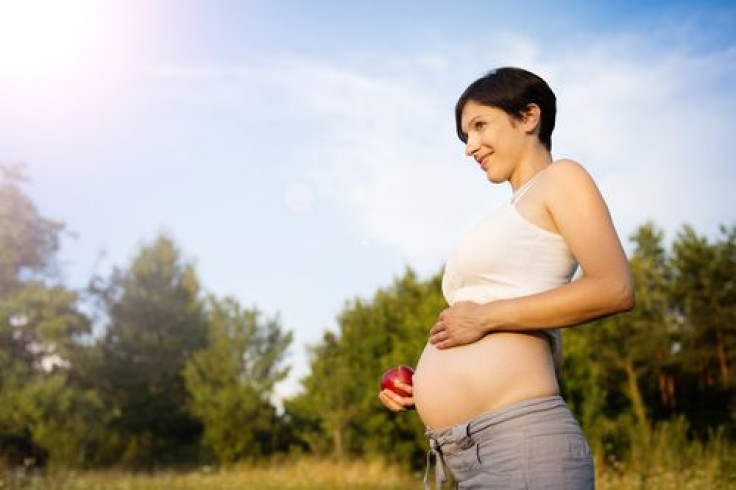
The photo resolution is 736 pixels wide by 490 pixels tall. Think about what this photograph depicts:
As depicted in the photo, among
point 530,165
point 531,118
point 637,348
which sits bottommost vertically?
point 530,165

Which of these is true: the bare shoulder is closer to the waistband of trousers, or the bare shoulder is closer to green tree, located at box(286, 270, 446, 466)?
the waistband of trousers

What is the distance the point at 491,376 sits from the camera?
6.45 feet

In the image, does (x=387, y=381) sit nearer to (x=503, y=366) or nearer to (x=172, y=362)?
(x=503, y=366)

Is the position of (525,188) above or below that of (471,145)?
below

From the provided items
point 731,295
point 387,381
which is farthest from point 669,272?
point 387,381

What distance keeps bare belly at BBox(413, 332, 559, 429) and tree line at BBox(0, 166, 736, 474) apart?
44.4 ft

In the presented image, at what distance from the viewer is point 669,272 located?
34.8 meters

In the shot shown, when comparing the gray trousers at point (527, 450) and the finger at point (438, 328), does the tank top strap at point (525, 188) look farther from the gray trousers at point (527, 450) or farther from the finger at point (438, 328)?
the gray trousers at point (527, 450)

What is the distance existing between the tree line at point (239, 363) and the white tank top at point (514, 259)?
13.6 m

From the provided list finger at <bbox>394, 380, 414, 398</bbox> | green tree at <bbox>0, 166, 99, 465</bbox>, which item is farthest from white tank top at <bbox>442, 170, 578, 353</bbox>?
green tree at <bbox>0, 166, 99, 465</bbox>

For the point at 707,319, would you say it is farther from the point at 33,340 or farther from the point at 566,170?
the point at 566,170

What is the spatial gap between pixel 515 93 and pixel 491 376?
2.57 feet

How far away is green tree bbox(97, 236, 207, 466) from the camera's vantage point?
2848cm

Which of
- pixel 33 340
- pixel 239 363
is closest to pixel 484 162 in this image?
pixel 239 363
